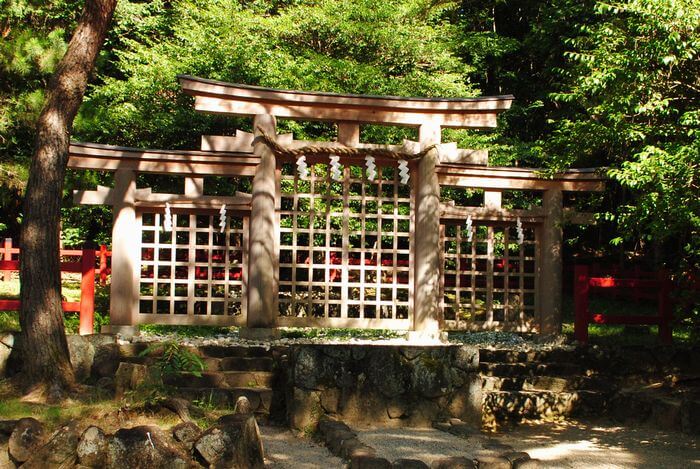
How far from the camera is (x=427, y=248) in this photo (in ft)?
32.5

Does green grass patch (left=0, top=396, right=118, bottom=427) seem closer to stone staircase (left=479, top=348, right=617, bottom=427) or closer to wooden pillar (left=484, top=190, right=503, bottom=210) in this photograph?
stone staircase (left=479, top=348, right=617, bottom=427)

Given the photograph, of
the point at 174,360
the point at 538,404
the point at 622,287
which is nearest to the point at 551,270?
Answer: the point at 622,287

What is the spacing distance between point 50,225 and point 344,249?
4.22 metres

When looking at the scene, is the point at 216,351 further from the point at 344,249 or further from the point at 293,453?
the point at 293,453

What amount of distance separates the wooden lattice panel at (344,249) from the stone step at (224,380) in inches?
62.7

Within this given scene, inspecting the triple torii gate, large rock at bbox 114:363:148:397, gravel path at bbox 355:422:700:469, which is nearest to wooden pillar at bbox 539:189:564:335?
the triple torii gate

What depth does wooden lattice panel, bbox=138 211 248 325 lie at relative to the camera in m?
9.70

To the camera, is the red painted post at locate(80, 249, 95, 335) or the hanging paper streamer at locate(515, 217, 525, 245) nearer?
the red painted post at locate(80, 249, 95, 335)

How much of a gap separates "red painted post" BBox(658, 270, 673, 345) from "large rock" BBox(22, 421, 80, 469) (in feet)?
25.5

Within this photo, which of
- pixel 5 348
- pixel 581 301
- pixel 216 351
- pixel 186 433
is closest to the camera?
pixel 186 433

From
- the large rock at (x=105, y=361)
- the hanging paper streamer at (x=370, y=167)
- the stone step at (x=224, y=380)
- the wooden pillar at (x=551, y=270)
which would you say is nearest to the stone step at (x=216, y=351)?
the stone step at (x=224, y=380)

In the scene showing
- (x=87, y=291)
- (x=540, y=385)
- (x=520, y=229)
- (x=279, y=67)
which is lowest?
(x=540, y=385)

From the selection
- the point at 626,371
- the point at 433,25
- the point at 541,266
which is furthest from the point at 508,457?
the point at 433,25

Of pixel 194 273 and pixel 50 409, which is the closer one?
pixel 50 409
